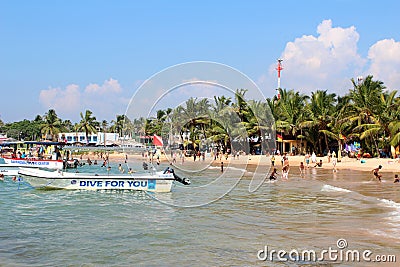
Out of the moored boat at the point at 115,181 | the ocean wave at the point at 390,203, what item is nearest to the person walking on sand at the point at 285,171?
the moored boat at the point at 115,181

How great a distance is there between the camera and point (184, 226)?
1420 centimetres

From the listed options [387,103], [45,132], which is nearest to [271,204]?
[387,103]

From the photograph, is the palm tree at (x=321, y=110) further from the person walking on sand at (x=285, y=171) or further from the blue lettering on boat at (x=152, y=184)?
the blue lettering on boat at (x=152, y=184)

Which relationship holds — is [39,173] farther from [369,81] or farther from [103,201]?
[369,81]

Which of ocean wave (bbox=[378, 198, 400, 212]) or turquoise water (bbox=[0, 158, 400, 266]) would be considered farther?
ocean wave (bbox=[378, 198, 400, 212])

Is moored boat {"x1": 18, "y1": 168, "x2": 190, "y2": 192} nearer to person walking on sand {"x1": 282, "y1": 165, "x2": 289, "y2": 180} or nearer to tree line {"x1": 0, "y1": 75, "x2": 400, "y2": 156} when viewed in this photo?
person walking on sand {"x1": 282, "y1": 165, "x2": 289, "y2": 180}

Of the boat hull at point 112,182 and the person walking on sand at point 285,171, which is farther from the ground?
the person walking on sand at point 285,171

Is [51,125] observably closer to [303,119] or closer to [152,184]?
[303,119]

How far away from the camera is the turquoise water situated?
10.6m

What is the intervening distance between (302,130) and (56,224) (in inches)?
1776

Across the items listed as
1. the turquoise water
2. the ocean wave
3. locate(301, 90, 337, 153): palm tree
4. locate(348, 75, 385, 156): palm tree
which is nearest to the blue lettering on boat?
the turquoise water

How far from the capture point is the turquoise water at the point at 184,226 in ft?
34.6

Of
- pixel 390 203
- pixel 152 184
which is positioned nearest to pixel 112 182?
pixel 152 184

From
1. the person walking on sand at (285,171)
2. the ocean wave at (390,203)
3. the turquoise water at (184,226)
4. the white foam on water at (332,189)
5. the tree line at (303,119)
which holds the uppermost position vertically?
the tree line at (303,119)
